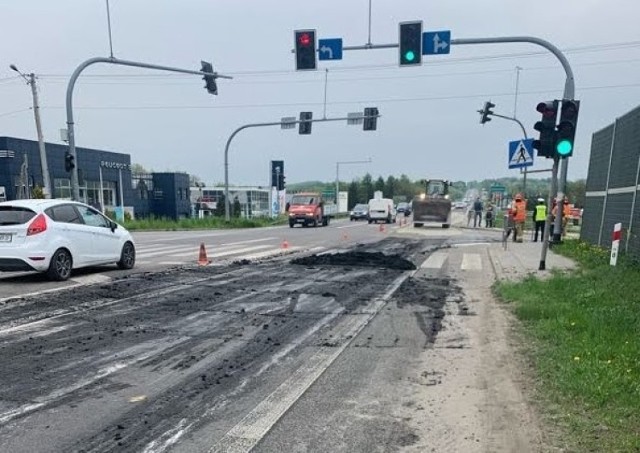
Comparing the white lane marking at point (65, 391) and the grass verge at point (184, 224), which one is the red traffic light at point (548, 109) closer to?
the white lane marking at point (65, 391)

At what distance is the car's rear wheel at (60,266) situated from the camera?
11.8 metres

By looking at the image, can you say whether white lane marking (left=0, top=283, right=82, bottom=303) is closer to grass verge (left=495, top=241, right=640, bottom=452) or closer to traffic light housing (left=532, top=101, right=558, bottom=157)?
grass verge (left=495, top=241, right=640, bottom=452)

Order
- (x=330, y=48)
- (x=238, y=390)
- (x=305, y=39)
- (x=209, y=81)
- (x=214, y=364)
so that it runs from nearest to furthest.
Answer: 1. (x=238, y=390)
2. (x=214, y=364)
3. (x=305, y=39)
4. (x=330, y=48)
5. (x=209, y=81)

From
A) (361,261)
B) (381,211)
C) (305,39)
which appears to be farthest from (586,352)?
(381,211)

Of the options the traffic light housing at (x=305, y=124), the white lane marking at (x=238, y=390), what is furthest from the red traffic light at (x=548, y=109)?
the traffic light housing at (x=305, y=124)

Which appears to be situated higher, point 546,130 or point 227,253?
point 546,130

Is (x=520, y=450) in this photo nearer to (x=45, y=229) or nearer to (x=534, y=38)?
(x=45, y=229)

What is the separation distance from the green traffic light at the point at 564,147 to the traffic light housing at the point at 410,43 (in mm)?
5801

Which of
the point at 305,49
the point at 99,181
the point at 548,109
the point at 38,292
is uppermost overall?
the point at 305,49

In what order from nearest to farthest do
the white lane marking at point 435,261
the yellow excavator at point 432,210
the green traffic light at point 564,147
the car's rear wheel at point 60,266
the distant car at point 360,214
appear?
the car's rear wheel at point 60,266
the green traffic light at point 564,147
the white lane marking at point 435,261
the yellow excavator at point 432,210
the distant car at point 360,214

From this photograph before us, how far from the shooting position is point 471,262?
55.8 ft

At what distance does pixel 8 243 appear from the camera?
11.5 metres

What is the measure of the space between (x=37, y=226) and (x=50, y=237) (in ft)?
1.09

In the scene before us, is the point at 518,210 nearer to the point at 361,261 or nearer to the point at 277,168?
the point at 361,261
